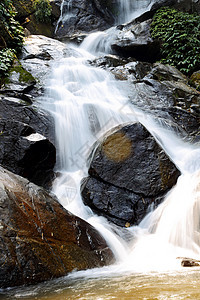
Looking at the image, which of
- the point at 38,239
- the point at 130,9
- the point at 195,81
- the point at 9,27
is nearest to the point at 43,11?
the point at 130,9

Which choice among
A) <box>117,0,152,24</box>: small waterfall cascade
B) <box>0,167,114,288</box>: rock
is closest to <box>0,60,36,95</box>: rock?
<box>0,167,114,288</box>: rock

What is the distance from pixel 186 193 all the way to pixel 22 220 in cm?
303

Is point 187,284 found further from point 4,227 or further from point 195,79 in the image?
point 195,79

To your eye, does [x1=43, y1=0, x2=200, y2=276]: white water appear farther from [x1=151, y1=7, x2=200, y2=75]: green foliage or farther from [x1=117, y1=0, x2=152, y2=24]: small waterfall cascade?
[x1=117, y1=0, x2=152, y2=24]: small waterfall cascade

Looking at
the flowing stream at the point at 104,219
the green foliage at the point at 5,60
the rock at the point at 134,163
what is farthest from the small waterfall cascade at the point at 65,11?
the rock at the point at 134,163

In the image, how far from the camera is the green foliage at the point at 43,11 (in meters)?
14.8

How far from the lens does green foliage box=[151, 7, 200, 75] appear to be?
34.2 ft

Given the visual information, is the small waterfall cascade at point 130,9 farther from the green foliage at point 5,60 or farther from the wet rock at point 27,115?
the wet rock at point 27,115

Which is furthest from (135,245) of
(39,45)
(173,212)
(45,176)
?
(39,45)

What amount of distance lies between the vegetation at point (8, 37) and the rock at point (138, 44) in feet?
16.4

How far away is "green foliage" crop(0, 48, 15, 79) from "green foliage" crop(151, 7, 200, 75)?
22.7 ft

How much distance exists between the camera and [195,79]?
9.29 meters

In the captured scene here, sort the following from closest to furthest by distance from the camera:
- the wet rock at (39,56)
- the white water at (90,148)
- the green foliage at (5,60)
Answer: the white water at (90,148)
the green foliage at (5,60)
the wet rock at (39,56)

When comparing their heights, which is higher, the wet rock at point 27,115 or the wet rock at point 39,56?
the wet rock at point 39,56
